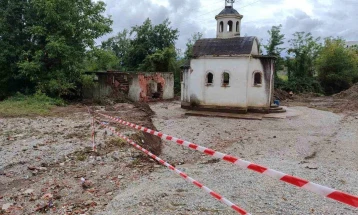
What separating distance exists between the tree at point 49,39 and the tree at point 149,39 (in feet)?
37.3

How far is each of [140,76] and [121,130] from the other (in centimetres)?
1379

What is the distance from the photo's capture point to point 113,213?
452 centimetres

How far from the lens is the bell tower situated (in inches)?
731

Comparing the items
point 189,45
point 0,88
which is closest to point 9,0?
point 0,88

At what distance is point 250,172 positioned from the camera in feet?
22.2

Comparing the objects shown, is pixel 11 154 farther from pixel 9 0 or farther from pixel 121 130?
pixel 9 0

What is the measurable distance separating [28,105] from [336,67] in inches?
1321

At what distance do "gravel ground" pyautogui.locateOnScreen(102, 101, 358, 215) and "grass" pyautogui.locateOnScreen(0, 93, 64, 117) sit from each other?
22.0 feet

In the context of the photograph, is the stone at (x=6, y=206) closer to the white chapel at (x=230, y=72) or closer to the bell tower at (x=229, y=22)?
the white chapel at (x=230, y=72)

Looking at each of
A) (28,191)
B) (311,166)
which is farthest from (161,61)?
(28,191)

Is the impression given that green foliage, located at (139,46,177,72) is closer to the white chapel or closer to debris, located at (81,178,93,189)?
the white chapel

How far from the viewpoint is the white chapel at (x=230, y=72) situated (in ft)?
56.2

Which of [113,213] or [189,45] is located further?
[189,45]

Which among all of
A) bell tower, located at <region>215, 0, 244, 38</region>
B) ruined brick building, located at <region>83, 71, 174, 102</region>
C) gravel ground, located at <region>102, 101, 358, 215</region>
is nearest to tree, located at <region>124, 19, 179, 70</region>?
ruined brick building, located at <region>83, 71, 174, 102</region>
